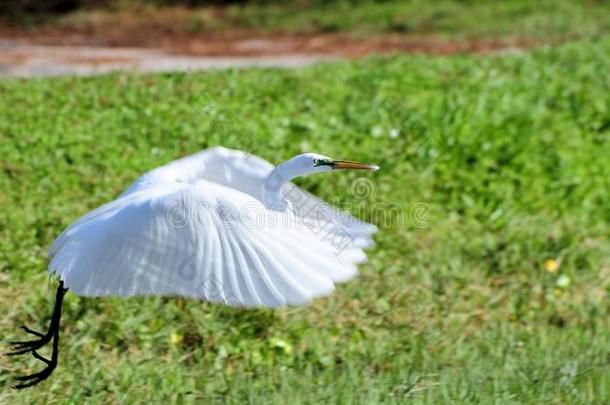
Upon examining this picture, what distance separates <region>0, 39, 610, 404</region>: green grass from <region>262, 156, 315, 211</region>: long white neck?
2.57ft

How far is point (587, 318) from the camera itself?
6.16 meters

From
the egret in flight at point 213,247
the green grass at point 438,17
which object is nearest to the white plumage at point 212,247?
the egret in flight at point 213,247

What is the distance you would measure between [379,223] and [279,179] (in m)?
2.28

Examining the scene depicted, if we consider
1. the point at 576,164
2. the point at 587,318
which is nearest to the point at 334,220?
the point at 587,318

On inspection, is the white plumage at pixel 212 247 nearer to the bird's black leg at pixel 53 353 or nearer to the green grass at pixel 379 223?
the bird's black leg at pixel 53 353

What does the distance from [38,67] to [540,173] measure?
4431mm

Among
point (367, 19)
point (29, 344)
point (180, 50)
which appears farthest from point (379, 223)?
point (367, 19)

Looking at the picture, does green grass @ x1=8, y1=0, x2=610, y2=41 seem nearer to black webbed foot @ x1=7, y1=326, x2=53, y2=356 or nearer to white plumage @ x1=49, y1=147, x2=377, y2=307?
black webbed foot @ x1=7, y1=326, x2=53, y2=356

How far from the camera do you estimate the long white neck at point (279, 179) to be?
4426mm

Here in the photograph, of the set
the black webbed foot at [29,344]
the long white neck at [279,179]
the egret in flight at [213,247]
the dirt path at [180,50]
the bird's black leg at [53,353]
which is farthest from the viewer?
the dirt path at [180,50]

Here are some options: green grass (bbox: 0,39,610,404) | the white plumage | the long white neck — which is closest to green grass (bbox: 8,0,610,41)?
green grass (bbox: 0,39,610,404)

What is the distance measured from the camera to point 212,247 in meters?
3.96

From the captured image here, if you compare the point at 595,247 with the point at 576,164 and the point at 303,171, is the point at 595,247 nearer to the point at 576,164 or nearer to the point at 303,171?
the point at 576,164

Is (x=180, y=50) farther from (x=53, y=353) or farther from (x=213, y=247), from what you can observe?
(x=213, y=247)
